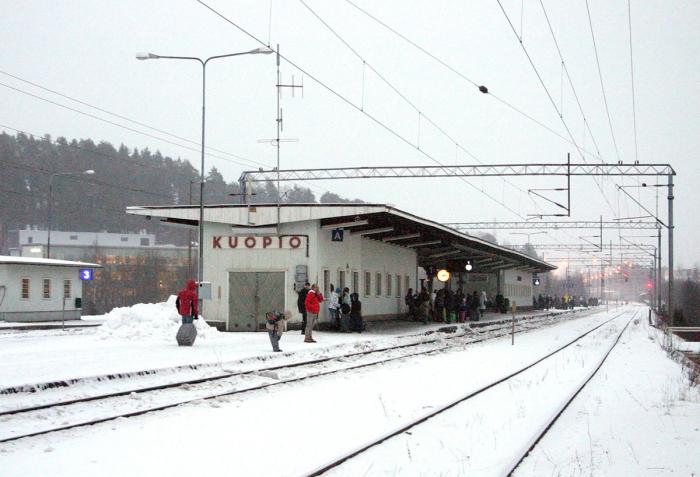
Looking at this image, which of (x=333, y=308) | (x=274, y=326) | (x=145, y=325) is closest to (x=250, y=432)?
(x=274, y=326)

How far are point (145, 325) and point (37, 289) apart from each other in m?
20.5

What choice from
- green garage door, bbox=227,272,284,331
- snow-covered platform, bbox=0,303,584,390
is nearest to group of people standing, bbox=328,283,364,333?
snow-covered platform, bbox=0,303,584,390

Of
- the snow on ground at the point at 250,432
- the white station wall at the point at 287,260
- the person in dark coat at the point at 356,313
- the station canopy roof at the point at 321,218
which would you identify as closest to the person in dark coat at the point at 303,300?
the white station wall at the point at 287,260

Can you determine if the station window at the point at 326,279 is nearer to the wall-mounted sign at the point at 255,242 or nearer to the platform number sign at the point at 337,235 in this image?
the platform number sign at the point at 337,235

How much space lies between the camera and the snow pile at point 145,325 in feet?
85.6

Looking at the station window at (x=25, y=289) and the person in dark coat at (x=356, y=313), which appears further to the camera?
the station window at (x=25, y=289)

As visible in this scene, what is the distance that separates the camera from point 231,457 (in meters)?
9.12

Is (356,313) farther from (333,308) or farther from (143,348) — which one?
(143,348)

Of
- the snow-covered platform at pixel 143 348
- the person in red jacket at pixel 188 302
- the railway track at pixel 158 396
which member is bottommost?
→ the railway track at pixel 158 396

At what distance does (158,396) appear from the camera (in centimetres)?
1370

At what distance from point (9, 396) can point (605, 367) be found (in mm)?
13399

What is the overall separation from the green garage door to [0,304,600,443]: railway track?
9.93 m

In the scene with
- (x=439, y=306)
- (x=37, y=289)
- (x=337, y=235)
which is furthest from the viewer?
(x=37, y=289)

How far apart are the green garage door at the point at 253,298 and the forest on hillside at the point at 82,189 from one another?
61745 mm
